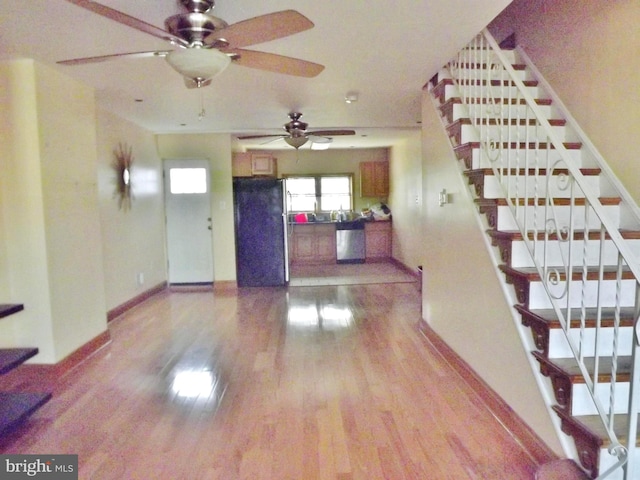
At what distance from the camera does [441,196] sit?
11.4 ft

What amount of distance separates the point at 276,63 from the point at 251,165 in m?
4.76

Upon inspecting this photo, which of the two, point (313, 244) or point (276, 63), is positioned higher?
point (276, 63)

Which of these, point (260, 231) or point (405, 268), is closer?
point (260, 231)

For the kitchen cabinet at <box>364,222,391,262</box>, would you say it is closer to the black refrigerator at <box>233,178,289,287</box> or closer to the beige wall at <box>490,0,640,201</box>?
the black refrigerator at <box>233,178,289,287</box>

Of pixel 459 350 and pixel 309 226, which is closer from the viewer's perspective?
pixel 459 350

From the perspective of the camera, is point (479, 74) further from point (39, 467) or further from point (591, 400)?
point (39, 467)

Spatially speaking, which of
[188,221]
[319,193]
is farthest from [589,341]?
[319,193]

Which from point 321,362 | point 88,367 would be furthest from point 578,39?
point 88,367

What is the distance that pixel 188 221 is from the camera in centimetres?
632

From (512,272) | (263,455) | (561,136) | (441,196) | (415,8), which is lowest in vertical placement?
(263,455)

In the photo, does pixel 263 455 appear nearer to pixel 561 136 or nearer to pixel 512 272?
pixel 512 272

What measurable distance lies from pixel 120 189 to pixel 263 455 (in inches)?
151

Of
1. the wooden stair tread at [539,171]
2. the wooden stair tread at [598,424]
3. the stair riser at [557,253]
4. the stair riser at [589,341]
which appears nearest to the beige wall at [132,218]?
the wooden stair tread at [539,171]

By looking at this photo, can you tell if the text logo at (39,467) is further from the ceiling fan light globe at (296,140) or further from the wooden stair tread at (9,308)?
the ceiling fan light globe at (296,140)
